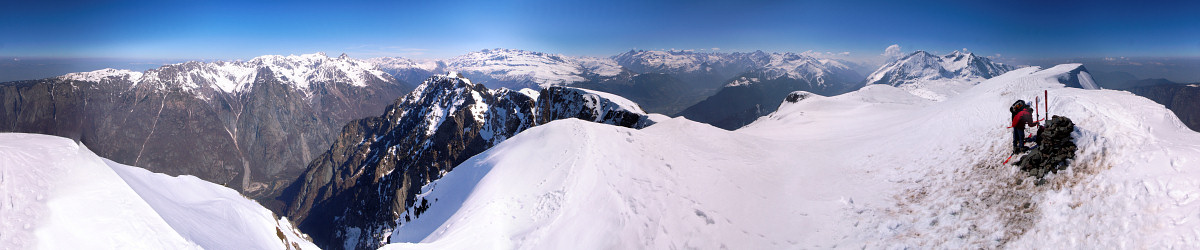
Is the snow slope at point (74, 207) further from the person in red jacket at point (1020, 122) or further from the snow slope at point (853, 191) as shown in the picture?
the person in red jacket at point (1020, 122)

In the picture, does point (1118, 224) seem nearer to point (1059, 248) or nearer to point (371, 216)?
point (1059, 248)

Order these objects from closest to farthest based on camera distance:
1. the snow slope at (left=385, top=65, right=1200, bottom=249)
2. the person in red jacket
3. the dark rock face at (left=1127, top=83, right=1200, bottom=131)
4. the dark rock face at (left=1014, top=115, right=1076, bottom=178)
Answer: the snow slope at (left=385, top=65, right=1200, bottom=249) < the dark rock face at (left=1014, top=115, right=1076, bottom=178) < the person in red jacket < the dark rock face at (left=1127, top=83, right=1200, bottom=131)

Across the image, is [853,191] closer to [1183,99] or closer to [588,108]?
[588,108]

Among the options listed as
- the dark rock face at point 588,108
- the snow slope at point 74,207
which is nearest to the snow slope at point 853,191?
the snow slope at point 74,207

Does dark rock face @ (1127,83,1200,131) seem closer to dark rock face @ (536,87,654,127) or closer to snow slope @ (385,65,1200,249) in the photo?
dark rock face @ (536,87,654,127)

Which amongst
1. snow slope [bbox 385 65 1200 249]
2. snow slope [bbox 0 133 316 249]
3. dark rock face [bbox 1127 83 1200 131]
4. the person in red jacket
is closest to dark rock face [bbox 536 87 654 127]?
snow slope [bbox 385 65 1200 249]

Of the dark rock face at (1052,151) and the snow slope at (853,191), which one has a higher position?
the dark rock face at (1052,151)

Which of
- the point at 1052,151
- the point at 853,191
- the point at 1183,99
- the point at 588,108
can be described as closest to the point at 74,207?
the point at 853,191
